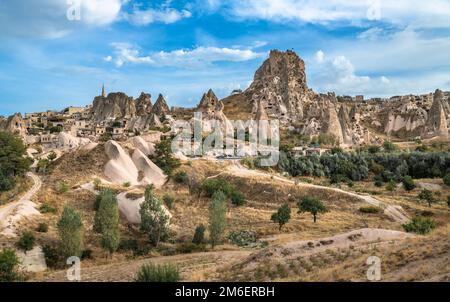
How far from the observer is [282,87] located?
295 ft

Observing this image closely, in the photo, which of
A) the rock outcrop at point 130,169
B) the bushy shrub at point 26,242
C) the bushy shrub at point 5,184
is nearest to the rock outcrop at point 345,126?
the rock outcrop at point 130,169

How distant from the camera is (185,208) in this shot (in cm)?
3366

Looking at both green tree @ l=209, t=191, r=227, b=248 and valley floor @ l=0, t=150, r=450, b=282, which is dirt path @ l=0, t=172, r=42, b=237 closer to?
valley floor @ l=0, t=150, r=450, b=282

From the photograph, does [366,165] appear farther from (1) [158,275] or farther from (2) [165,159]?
(1) [158,275]

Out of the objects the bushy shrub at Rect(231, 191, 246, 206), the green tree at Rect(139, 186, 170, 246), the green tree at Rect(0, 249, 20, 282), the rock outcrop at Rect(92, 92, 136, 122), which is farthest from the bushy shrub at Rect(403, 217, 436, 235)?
the rock outcrop at Rect(92, 92, 136, 122)

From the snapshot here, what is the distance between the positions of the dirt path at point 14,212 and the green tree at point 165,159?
12390 mm

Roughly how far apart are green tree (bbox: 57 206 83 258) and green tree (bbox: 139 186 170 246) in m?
4.62

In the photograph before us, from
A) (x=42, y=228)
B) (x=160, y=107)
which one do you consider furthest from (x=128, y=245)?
(x=160, y=107)

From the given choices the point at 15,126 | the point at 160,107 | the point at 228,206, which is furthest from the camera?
the point at 160,107

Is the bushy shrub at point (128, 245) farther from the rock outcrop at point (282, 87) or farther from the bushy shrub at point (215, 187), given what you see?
the rock outcrop at point (282, 87)

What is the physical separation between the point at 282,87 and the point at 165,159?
5199 cm

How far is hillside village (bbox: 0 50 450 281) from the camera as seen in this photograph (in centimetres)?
1812
